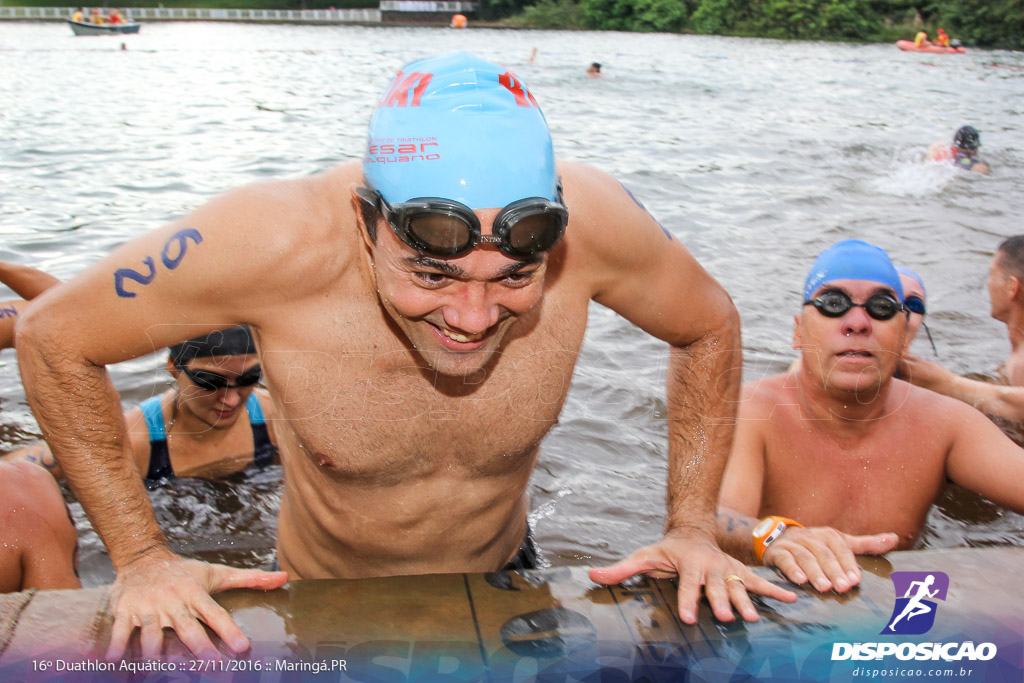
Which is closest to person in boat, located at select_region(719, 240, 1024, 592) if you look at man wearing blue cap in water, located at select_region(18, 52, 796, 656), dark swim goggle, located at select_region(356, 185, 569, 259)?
man wearing blue cap in water, located at select_region(18, 52, 796, 656)

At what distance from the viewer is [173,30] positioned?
145 ft

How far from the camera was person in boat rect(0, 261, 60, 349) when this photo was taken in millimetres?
4828

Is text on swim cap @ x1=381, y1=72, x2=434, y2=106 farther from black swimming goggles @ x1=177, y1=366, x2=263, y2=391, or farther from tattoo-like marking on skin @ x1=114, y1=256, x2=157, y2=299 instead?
black swimming goggles @ x1=177, y1=366, x2=263, y2=391

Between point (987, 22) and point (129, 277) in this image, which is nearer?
point (129, 277)

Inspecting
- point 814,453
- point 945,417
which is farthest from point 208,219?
point 945,417

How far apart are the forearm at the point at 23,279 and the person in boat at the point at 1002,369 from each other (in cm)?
511

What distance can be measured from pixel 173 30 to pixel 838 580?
4816 cm

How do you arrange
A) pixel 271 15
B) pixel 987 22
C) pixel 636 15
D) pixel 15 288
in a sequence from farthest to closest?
pixel 271 15 < pixel 636 15 < pixel 987 22 < pixel 15 288

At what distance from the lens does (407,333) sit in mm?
2395

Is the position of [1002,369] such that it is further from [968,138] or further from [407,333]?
[968,138]

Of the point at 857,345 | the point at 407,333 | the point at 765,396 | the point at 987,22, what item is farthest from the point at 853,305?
the point at 987,22

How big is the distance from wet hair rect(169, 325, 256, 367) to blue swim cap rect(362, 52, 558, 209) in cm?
214

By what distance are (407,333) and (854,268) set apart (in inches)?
93.6

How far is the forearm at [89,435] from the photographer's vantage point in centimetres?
229
